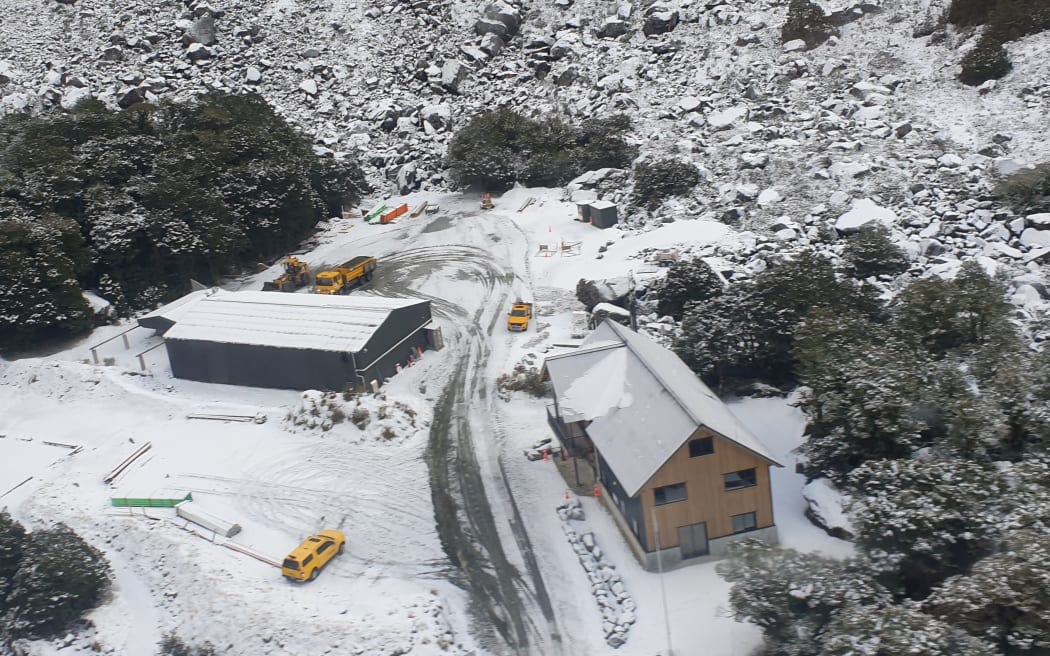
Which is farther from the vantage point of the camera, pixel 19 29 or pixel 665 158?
pixel 19 29

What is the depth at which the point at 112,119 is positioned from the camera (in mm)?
48625

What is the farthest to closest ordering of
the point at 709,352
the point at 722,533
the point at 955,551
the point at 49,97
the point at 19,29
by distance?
the point at 19,29
the point at 49,97
the point at 709,352
the point at 722,533
the point at 955,551

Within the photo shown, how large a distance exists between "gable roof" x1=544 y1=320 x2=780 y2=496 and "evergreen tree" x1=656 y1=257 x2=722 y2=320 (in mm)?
7250

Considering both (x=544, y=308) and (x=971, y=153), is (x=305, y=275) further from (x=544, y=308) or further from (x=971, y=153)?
(x=971, y=153)

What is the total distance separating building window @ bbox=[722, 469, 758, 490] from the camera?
21703 millimetres

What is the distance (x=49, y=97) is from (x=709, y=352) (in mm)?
58070

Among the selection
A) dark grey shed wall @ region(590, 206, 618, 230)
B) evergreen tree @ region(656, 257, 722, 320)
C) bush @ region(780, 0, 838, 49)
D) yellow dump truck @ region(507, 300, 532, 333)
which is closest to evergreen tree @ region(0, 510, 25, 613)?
yellow dump truck @ region(507, 300, 532, 333)

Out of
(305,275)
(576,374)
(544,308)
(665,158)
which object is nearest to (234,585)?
(576,374)

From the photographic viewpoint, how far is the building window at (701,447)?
21.2 meters

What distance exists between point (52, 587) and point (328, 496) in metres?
7.86

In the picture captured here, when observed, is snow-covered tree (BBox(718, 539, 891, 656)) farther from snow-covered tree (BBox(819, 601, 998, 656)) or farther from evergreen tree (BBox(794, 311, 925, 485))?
evergreen tree (BBox(794, 311, 925, 485))

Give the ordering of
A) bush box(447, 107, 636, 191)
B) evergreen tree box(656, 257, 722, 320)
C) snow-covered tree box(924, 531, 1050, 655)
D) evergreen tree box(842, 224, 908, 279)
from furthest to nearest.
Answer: bush box(447, 107, 636, 191), evergreen tree box(656, 257, 722, 320), evergreen tree box(842, 224, 908, 279), snow-covered tree box(924, 531, 1050, 655)

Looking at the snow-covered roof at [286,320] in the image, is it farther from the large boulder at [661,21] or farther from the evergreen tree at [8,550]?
the large boulder at [661,21]

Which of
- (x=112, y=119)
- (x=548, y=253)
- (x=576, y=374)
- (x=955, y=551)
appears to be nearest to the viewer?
(x=955, y=551)
